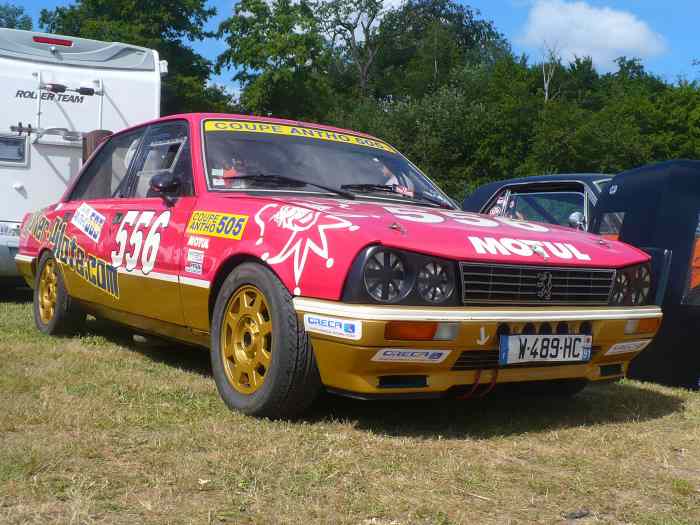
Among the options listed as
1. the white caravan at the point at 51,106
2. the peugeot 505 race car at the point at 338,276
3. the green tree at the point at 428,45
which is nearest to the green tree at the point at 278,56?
the green tree at the point at 428,45

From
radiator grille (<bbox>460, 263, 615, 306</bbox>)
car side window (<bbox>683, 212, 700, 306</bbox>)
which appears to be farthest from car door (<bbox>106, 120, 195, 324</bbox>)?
car side window (<bbox>683, 212, 700, 306</bbox>)

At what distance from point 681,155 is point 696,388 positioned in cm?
4091

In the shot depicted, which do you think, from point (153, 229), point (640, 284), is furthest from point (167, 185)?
point (640, 284)

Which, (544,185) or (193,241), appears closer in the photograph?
(193,241)

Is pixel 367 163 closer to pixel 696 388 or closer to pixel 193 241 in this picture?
pixel 193 241

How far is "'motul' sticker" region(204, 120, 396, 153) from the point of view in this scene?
16.4 feet

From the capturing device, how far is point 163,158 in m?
5.25

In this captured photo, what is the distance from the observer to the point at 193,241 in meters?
4.46

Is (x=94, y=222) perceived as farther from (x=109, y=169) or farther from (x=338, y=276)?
(x=338, y=276)

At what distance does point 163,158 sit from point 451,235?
2271 mm

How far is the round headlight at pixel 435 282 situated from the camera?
353 centimetres

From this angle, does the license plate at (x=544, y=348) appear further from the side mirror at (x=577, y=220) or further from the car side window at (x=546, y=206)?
the car side window at (x=546, y=206)

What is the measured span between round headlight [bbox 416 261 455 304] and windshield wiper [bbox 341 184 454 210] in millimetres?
1345

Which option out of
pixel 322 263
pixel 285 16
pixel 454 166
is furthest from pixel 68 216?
pixel 454 166
